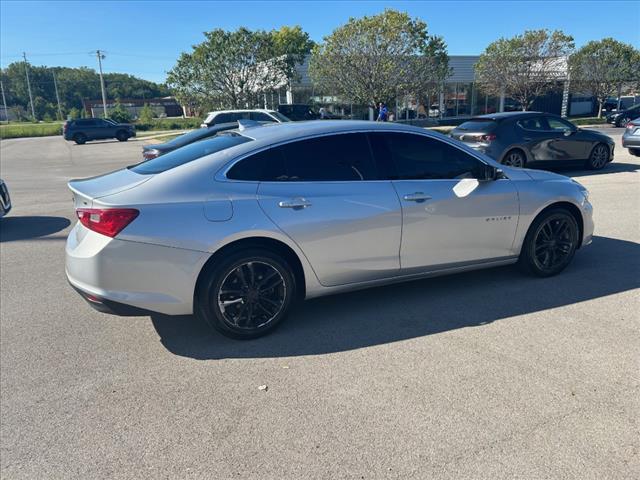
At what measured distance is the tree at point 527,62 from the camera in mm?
31219

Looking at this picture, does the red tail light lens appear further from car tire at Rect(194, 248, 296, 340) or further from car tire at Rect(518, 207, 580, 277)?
car tire at Rect(194, 248, 296, 340)

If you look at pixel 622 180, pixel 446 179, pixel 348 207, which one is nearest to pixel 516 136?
pixel 622 180

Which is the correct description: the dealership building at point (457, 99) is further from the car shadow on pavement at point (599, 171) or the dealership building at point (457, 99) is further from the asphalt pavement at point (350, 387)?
the asphalt pavement at point (350, 387)

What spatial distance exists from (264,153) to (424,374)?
2.03m

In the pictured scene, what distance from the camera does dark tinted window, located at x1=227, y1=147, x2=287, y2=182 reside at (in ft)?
12.3

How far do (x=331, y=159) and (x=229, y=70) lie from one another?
30550 mm

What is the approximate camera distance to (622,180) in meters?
11.0

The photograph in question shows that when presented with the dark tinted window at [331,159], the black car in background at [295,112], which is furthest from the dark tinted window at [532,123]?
the black car in background at [295,112]

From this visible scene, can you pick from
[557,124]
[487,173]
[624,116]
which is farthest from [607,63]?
[487,173]

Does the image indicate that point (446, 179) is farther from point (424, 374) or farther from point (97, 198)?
point (97, 198)

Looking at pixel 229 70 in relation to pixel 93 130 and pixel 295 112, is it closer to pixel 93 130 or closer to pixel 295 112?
pixel 295 112

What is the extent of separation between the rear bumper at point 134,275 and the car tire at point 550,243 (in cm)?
319

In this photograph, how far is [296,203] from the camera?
3.77 metres

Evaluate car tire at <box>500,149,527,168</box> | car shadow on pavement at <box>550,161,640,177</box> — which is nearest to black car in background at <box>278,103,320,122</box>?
car shadow on pavement at <box>550,161,640,177</box>
